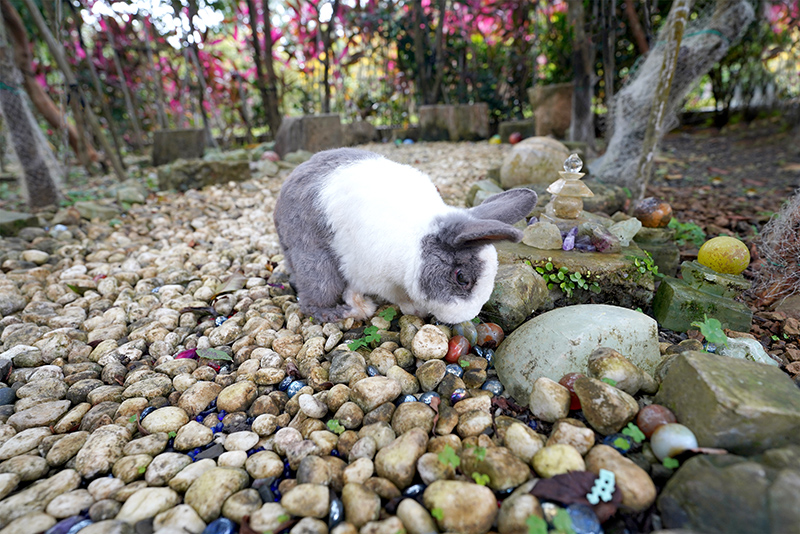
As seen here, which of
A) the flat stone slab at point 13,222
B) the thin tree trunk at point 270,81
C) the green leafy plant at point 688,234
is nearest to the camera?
the green leafy plant at point 688,234

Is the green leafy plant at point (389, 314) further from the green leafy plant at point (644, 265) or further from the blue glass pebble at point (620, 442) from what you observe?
the green leafy plant at point (644, 265)

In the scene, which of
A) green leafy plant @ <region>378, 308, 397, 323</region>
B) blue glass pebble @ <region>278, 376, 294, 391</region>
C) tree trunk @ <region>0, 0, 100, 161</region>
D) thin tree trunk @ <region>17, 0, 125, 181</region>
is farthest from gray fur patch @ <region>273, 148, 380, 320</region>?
tree trunk @ <region>0, 0, 100, 161</region>

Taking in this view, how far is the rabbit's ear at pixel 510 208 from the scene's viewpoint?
194cm

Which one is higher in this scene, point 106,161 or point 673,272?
point 106,161

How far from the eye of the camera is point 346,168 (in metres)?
2.32

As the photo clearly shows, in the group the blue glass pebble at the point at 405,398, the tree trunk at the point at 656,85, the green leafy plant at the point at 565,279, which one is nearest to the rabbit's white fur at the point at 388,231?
the blue glass pebble at the point at 405,398

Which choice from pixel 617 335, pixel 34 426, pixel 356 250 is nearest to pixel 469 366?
pixel 617 335

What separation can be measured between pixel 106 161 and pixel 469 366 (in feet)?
23.1

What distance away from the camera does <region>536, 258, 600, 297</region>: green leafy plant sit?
7.44ft

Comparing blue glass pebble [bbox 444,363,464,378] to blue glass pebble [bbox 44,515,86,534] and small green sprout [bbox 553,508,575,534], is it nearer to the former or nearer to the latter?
small green sprout [bbox 553,508,575,534]

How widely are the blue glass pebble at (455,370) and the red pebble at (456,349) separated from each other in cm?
4

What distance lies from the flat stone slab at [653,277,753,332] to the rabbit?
101 centimetres

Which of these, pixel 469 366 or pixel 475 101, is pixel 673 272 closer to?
pixel 469 366

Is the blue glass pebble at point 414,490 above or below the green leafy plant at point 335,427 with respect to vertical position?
below
